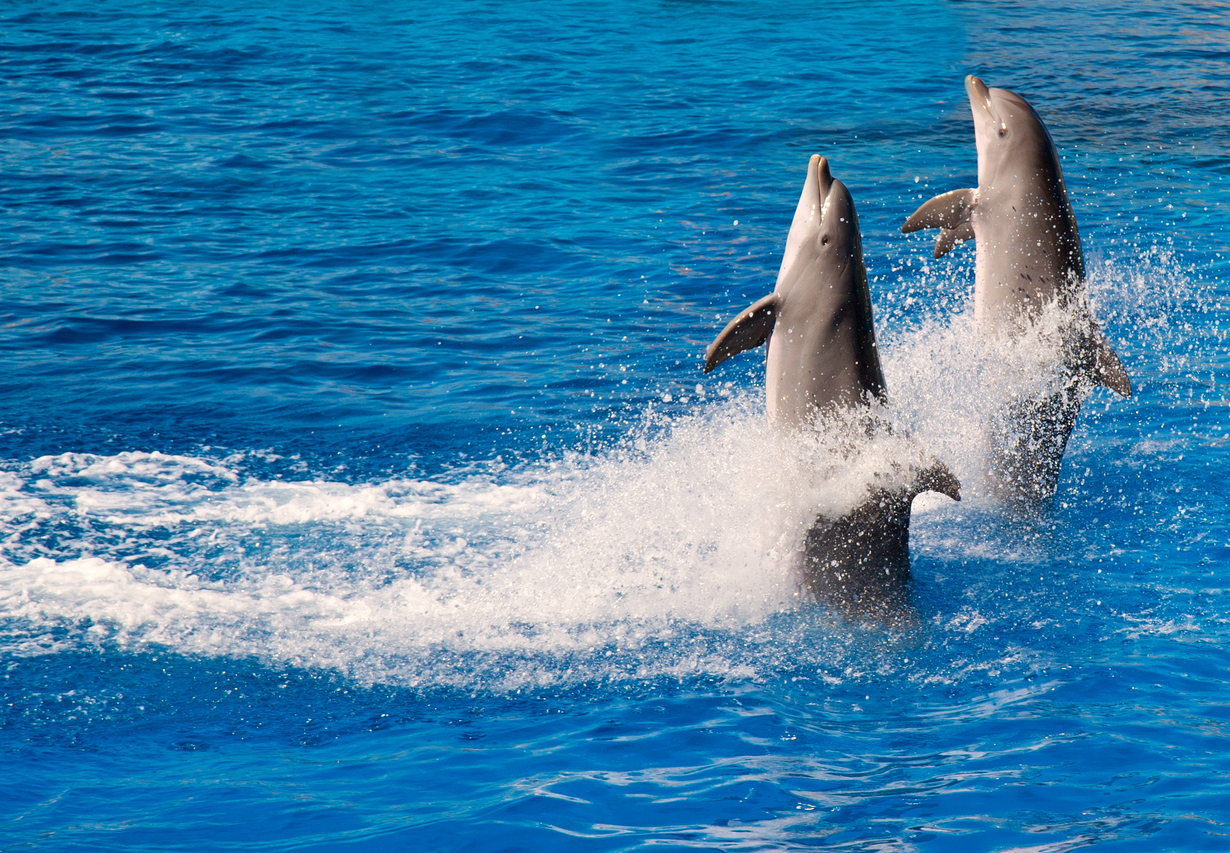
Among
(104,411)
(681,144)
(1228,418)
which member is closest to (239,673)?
(104,411)

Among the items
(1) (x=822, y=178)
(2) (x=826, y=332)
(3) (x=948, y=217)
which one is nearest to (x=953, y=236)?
(3) (x=948, y=217)

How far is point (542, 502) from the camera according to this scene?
9828 millimetres

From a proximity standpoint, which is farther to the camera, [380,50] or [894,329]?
[380,50]

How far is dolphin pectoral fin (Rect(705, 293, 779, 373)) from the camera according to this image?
7.78 m

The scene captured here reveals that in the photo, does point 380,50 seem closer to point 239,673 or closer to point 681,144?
point 681,144

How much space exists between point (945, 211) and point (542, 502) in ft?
12.4

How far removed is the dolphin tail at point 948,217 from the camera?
32.2 ft

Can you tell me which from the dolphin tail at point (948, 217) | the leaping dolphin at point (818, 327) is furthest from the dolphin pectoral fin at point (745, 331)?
the dolphin tail at point (948, 217)

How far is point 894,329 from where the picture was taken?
41.1 ft

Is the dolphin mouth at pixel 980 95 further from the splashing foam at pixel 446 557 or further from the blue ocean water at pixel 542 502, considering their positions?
the splashing foam at pixel 446 557

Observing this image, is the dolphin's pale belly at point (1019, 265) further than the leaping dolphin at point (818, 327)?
Yes

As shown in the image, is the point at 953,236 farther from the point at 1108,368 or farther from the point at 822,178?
the point at 822,178

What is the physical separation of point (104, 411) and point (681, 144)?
1091cm

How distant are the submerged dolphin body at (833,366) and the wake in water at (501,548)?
145 mm
